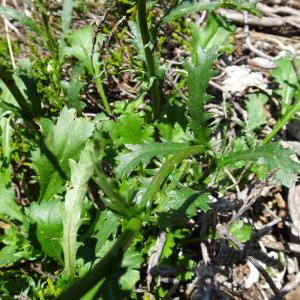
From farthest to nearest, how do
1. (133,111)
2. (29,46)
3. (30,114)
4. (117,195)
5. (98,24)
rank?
(29,46), (133,111), (30,114), (98,24), (117,195)

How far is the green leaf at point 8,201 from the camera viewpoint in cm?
245

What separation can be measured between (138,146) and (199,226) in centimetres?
62

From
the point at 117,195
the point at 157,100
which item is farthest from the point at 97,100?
the point at 117,195

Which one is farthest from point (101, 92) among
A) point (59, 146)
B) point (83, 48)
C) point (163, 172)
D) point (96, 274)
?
point (96, 274)

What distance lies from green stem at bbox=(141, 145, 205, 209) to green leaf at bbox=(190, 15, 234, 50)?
1021 mm

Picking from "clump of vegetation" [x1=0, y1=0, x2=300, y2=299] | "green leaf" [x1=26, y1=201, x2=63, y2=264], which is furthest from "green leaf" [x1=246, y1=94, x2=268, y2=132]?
"green leaf" [x1=26, y1=201, x2=63, y2=264]

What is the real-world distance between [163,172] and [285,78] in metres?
1.33

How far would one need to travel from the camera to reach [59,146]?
2.44m

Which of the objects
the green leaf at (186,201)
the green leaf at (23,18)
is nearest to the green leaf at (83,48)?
the green leaf at (23,18)

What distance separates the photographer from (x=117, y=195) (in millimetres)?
1448

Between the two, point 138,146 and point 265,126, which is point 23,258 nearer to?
point 138,146

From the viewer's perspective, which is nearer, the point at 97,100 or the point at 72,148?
the point at 72,148

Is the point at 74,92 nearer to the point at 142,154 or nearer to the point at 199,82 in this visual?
the point at 142,154

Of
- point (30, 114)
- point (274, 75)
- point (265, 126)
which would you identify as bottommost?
point (265, 126)
